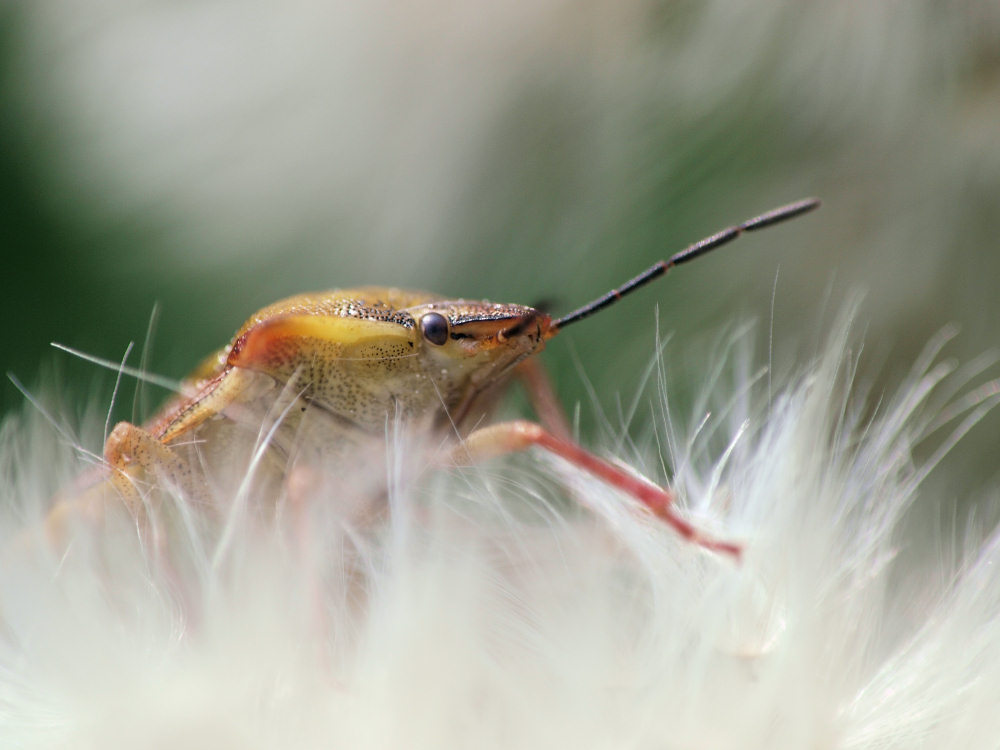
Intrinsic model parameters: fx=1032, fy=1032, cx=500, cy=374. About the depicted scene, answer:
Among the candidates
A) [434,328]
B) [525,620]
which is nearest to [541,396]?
[434,328]

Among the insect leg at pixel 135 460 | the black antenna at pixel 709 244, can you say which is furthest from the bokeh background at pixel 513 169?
the insect leg at pixel 135 460

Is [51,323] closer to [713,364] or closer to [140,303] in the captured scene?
[140,303]

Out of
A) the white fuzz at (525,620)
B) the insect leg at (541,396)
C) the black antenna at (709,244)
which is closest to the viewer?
the white fuzz at (525,620)

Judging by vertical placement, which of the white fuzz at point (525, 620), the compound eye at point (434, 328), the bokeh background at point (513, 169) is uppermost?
the bokeh background at point (513, 169)

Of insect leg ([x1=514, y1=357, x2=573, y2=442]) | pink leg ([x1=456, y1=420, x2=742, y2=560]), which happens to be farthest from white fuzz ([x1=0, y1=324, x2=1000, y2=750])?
insect leg ([x1=514, y1=357, x2=573, y2=442])

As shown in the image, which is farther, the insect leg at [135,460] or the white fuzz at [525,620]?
the insect leg at [135,460]

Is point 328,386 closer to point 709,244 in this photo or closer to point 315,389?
point 315,389

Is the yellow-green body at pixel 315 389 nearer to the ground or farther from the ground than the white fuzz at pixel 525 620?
farther from the ground

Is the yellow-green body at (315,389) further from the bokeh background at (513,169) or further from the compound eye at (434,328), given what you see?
the bokeh background at (513,169)

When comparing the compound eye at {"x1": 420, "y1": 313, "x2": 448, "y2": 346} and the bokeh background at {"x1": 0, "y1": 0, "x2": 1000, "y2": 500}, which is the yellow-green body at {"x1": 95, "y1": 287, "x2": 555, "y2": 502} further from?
the bokeh background at {"x1": 0, "y1": 0, "x2": 1000, "y2": 500}
